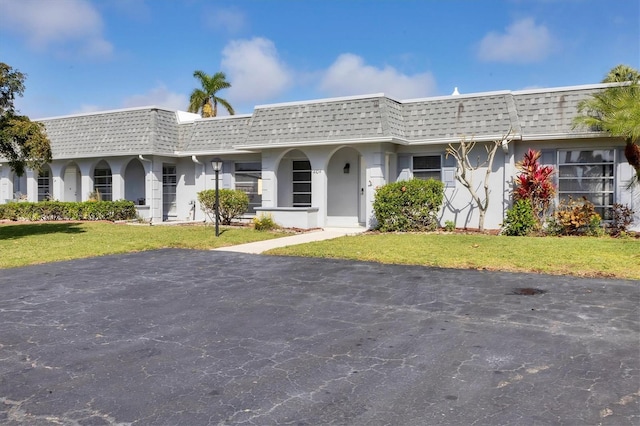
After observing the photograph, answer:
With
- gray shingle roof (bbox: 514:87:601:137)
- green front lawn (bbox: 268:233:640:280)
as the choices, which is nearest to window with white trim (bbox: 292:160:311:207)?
green front lawn (bbox: 268:233:640:280)

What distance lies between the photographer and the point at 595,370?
4488 millimetres

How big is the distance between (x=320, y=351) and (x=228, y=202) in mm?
14345

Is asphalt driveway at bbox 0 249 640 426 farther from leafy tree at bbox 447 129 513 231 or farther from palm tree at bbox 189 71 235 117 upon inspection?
palm tree at bbox 189 71 235 117

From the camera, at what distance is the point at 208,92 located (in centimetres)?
3897

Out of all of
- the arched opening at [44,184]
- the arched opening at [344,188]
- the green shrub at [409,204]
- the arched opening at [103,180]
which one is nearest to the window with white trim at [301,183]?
the arched opening at [344,188]

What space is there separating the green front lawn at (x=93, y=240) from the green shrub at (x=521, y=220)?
698 cm

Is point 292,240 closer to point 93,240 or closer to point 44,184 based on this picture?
point 93,240

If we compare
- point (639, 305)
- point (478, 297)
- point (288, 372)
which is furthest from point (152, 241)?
point (639, 305)

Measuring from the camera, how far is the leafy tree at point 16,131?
14.5 metres

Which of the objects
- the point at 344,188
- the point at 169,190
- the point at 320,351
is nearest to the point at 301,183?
the point at 344,188

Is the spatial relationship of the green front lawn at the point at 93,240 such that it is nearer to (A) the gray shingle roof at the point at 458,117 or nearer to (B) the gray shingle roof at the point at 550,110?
(A) the gray shingle roof at the point at 458,117

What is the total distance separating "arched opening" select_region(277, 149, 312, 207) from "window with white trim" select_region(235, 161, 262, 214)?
1.29 m

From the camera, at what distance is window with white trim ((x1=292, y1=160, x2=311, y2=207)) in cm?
1991

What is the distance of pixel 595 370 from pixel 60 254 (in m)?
10.9
